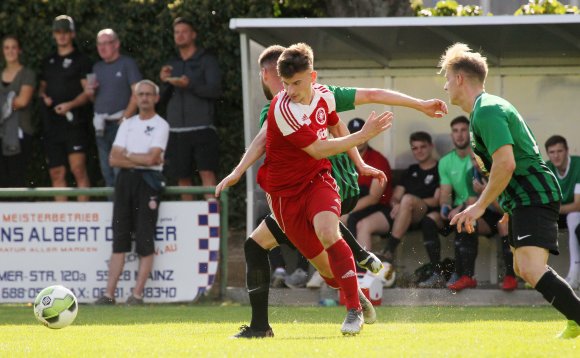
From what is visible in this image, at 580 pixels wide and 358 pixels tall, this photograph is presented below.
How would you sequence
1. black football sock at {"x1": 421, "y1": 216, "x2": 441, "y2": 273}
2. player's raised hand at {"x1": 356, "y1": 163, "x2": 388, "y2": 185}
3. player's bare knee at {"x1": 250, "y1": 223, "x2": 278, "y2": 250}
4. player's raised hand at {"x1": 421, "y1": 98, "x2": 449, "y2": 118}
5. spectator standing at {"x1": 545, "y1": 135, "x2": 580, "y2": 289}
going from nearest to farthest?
player's raised hand at {"x1": 421, "y1": 98, "x2": 449, "y2": 118}
player's raised hand at {"x1": 356, "y1": 163, "x2": 388, "y2": 185}
player's bare knee at {"x1": 250, "y1": 223, "x2": 278, "y2": 250}
spectator standing at {"x1": 545, "y1": 135, "x2": 580, "y2": 289}
black football sock at {"x1": 421, "y1": 216, "x2": 441, "y2": 273}

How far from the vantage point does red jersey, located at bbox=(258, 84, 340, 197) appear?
850cm

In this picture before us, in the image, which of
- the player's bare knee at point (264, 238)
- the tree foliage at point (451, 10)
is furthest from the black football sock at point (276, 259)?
the player's bare knee at point (264, 238)

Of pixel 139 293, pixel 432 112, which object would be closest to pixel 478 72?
pixel 432 112

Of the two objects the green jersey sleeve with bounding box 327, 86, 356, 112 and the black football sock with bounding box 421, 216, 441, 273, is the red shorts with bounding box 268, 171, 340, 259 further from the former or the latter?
the black football sock with bounding box 421, 216, 441, 273

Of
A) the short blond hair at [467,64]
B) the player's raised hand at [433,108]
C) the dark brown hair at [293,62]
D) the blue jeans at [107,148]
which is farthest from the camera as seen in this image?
the blue jeans at [107,148]

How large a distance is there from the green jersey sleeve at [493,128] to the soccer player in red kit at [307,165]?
28.8 inches

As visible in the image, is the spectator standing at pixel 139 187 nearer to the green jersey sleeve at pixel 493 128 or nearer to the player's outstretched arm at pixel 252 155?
the player's outstretched arm at pixel 252 155

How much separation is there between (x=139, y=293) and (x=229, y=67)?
4.08m

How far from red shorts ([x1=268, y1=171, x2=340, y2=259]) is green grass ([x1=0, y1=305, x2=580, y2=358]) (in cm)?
71

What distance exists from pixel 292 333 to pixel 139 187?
5463 millimetres

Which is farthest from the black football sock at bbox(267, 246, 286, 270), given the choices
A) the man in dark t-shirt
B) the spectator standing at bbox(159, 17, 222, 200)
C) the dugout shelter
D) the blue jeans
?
the blue jeans

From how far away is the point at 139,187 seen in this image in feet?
47.2

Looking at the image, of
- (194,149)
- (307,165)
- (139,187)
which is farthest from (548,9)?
(307,165)

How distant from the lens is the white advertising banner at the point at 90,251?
1429 cm
